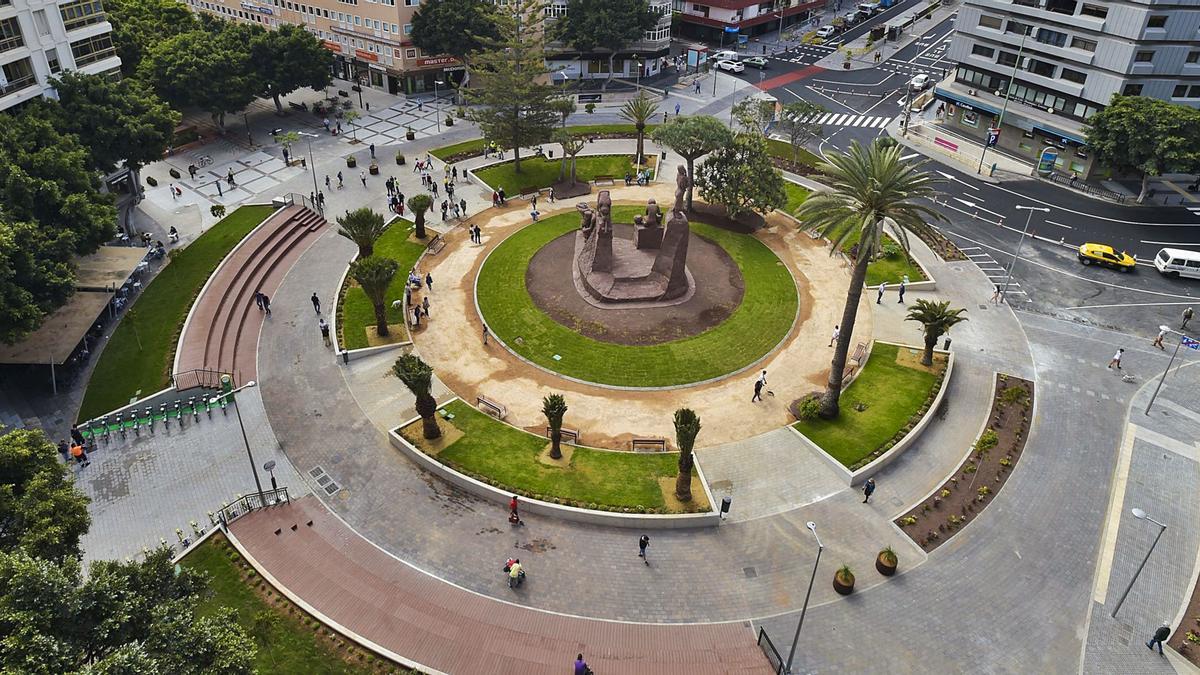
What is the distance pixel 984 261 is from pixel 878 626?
39.5 metres

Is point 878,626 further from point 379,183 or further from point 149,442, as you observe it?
point 379,183

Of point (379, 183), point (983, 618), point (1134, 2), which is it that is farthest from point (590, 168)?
point (983, 618)

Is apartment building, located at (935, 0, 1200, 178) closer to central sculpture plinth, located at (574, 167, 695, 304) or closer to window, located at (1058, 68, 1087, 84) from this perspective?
window, located at (1058, 68, 1087, 84)

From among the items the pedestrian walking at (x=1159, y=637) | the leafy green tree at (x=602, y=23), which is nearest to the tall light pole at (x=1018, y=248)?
the pedestrian walking at (x=1159, y=637)

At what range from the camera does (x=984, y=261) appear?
2398 inches

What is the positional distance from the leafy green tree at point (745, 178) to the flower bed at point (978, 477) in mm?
25580

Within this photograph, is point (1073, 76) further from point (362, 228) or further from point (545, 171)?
point (362, 228)

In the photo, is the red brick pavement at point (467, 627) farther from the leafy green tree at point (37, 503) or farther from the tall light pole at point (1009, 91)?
the tall light pole at point (1009, 91)

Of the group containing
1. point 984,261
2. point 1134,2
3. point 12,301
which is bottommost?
point 984,261

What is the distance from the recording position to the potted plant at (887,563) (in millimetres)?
34625

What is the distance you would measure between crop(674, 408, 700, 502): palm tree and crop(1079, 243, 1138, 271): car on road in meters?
43.3

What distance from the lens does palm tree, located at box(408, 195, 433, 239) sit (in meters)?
61.7

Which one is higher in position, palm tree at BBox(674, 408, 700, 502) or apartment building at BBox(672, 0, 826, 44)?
apartment building at BBox(672, 0, 826, 44)

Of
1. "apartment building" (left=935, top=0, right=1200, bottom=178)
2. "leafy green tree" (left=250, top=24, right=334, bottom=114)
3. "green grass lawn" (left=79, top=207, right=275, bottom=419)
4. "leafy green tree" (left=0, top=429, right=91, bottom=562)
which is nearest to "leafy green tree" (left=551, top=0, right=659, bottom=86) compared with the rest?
"leafy green tree" (left=250, top=24, right=334, bottom=114)
